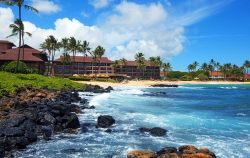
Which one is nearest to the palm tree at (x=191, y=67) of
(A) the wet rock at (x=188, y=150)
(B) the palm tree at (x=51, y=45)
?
(B) the palm tree at (x=51, y=45)

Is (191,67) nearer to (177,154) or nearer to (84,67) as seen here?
(84,67)

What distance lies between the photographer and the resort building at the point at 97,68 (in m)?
139

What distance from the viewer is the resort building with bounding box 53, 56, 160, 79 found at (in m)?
139

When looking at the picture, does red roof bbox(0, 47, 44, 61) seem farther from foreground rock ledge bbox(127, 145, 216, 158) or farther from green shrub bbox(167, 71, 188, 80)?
green shrub bbox(167, 71, 188, 80)

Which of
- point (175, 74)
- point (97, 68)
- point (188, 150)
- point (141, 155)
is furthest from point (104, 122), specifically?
point (175, 74)

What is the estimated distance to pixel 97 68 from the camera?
5709 inches

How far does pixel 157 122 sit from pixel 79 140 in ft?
28.7

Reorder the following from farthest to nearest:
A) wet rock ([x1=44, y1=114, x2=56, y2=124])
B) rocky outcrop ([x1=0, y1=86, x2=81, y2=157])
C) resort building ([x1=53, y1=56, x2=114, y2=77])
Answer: resort building ([x1=53, y1=56, x2=114, y2=77]) → wet rock ([x1=44, y1=114, x2=56, y2=124]) → rocky outcrop ([x1=0, y1=86, x2=81, y2=157])

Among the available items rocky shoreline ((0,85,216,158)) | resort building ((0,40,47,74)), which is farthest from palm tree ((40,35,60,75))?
rocky shoreline ((0,85,216,158))

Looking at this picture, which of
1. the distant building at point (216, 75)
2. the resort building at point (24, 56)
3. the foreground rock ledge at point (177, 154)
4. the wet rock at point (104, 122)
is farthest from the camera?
the distant building at point (216, 75)

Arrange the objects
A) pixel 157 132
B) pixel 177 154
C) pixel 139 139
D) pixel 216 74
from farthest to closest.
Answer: pixel 216 74
pixel 157 132
pixel 139 139
pixel 177 154

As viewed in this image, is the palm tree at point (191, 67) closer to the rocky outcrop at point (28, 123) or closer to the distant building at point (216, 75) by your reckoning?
the distant building at point (216, 75)

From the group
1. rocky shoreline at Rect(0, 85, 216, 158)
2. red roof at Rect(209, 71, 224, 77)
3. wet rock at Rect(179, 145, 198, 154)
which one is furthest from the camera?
red roof at Rect(209, 71, 224, 77)

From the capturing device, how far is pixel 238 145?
18844 millimetres
